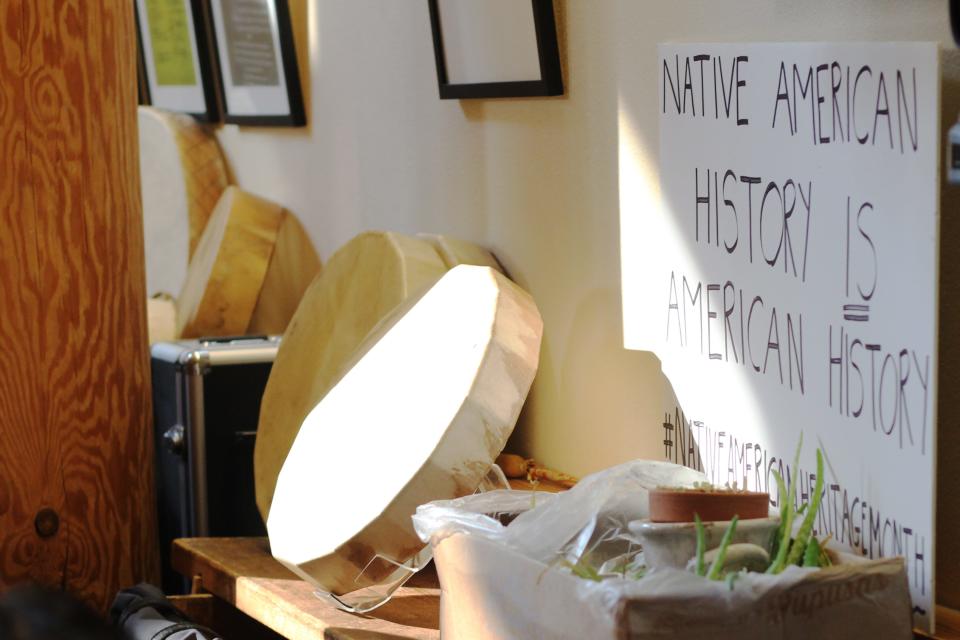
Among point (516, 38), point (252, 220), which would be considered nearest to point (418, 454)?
point (516, 38)

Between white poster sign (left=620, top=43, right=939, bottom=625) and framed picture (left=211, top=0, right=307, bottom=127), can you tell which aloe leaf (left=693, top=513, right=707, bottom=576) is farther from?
framed picture (left=211, top=0, right=307, bottom=127)

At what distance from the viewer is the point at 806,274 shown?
1.28 m

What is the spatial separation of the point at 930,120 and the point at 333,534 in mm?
794

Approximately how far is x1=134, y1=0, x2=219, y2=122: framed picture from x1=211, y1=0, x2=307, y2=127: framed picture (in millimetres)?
62

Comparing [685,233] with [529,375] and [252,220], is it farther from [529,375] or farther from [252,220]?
[252,220]

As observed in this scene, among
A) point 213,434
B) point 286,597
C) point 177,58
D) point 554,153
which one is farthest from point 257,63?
point 286,597

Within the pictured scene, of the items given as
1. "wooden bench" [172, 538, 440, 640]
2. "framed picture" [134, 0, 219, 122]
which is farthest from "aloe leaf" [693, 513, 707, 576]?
"framed picture" [134, 0, 219, 122]

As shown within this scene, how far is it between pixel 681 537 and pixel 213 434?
138cm

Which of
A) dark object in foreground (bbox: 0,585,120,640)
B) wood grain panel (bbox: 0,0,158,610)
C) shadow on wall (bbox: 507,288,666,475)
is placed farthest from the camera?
wood grain panel (bbox: 0,0,158,610)

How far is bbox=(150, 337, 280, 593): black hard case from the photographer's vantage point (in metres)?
2.29

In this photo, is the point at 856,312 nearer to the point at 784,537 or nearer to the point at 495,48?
the point at 784,537

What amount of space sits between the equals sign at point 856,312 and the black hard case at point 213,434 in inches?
52.3

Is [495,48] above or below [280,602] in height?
above

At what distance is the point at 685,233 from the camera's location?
1485 mm
